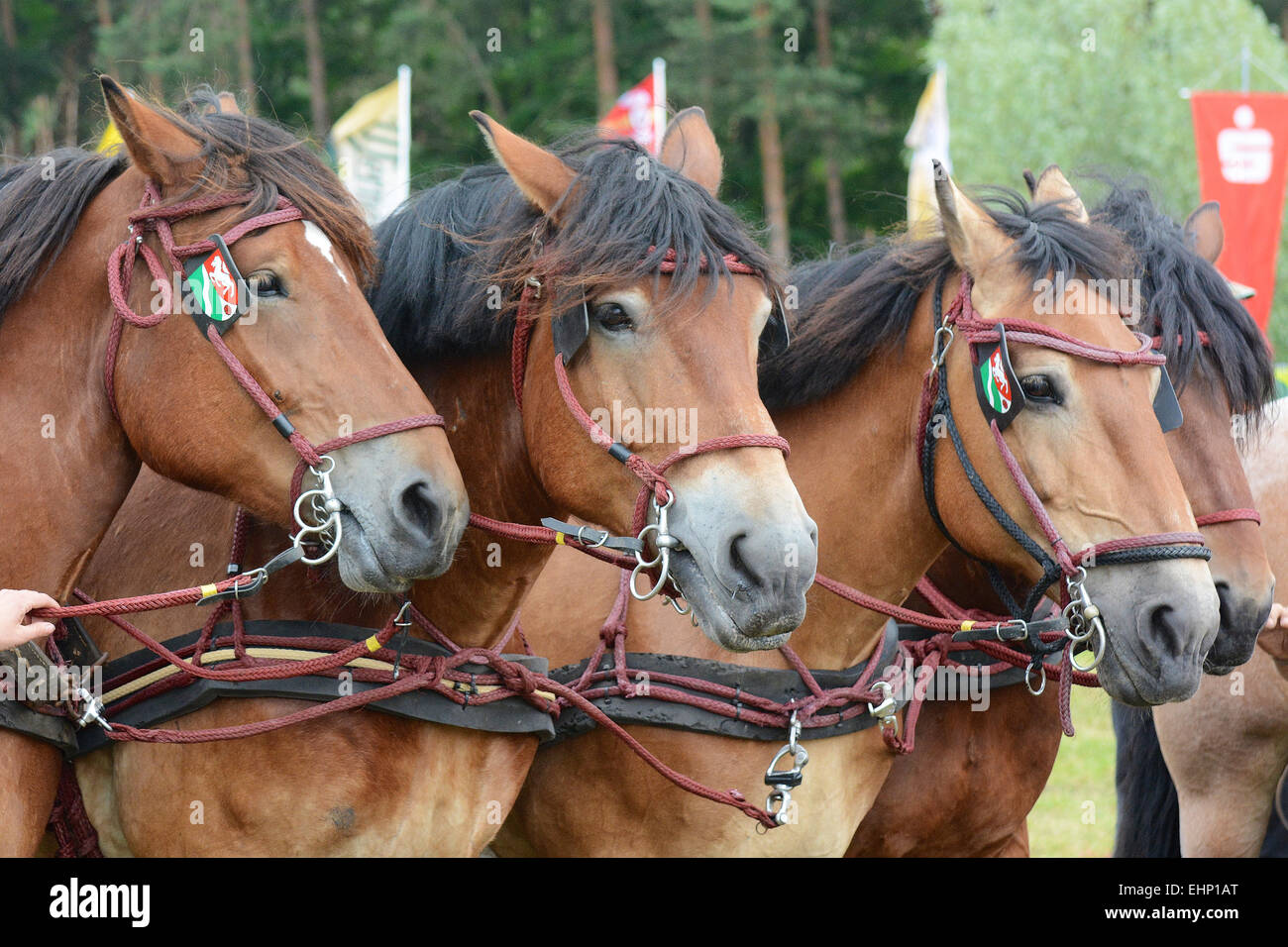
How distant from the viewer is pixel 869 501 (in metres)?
3.61

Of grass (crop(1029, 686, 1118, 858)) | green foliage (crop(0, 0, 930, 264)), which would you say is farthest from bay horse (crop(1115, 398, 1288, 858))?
green foliage (crop(0, 0, 930, 264))

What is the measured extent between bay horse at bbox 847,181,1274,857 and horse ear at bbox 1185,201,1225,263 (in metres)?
0.66

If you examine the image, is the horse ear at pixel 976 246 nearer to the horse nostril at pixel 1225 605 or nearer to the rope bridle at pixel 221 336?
the horse nostril at pixel 1225 605

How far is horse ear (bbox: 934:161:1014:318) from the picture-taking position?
3.45m

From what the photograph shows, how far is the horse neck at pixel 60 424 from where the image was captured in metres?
2.70

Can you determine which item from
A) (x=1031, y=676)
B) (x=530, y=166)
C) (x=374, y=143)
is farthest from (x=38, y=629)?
(x=374, y=143)

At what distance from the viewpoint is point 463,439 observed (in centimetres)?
319

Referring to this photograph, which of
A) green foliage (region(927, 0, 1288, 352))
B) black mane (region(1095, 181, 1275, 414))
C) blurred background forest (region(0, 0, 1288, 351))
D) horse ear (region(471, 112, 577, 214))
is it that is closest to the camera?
horse ear (region(471, 112, 577, 214))

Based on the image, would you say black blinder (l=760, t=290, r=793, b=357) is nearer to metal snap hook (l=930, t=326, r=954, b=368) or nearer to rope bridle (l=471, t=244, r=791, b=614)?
rope bridle (l=471, t=244, r=791, b=614)

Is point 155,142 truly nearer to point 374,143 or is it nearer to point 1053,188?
point 1053,188

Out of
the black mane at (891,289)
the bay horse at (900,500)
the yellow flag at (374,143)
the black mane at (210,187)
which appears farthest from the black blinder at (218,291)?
the yellow flag at (374,143)

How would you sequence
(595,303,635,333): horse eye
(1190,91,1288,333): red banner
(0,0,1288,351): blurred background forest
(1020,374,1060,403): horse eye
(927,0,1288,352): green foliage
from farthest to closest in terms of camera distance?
(0,0,1288,351): blurred background forest < (927,0,1288,352): green foliage < (1190,91,1288,333): red banner < (1020,374,1060,403): horse eye < (595,303,635,333): horse eye

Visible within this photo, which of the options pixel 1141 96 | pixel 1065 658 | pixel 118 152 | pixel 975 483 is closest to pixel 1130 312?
pixel 975 483
